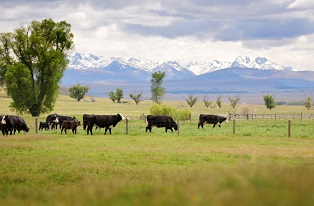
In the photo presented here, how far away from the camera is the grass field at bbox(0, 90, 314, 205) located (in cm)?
696

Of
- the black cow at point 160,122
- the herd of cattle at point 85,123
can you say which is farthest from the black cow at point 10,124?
the black cow at point 160,122

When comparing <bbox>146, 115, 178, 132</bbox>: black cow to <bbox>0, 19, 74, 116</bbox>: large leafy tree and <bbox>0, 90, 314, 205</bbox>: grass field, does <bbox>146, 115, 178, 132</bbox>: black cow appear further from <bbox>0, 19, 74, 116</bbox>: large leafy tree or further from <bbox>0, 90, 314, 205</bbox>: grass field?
<bbox>0, 19, 74, 116</bbox>: large leafy tree

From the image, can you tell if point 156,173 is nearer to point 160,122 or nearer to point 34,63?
point 160,122

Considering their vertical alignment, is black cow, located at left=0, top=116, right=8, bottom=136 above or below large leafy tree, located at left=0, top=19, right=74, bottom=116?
below

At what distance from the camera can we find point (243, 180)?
7508 mm

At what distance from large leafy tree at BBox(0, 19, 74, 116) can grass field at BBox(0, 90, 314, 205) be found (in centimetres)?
3155

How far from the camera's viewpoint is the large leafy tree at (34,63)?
64688mm

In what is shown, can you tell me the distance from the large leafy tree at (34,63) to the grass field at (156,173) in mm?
31545

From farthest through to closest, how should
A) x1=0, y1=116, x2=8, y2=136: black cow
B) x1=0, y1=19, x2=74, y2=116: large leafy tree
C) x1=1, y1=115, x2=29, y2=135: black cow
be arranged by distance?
1. x1=0, y1=19, x2=74, y2=116: large leafy tree
2. x1=1, y1=115, x2=29, y2=135: black cow
3. x1=0, y1=116, x2=8, y2=136: black cow

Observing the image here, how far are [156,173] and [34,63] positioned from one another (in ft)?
174

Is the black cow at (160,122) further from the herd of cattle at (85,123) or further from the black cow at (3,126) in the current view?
the black cow at (3,126)

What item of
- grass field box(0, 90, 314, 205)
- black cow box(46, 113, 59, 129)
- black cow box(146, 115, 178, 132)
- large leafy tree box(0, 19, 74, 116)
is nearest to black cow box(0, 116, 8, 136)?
grass field box(0, 90, 314, 205)

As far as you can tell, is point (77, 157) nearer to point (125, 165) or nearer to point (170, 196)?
point (125, 165)

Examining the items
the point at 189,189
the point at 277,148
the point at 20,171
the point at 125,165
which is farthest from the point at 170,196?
the point at 277,148
